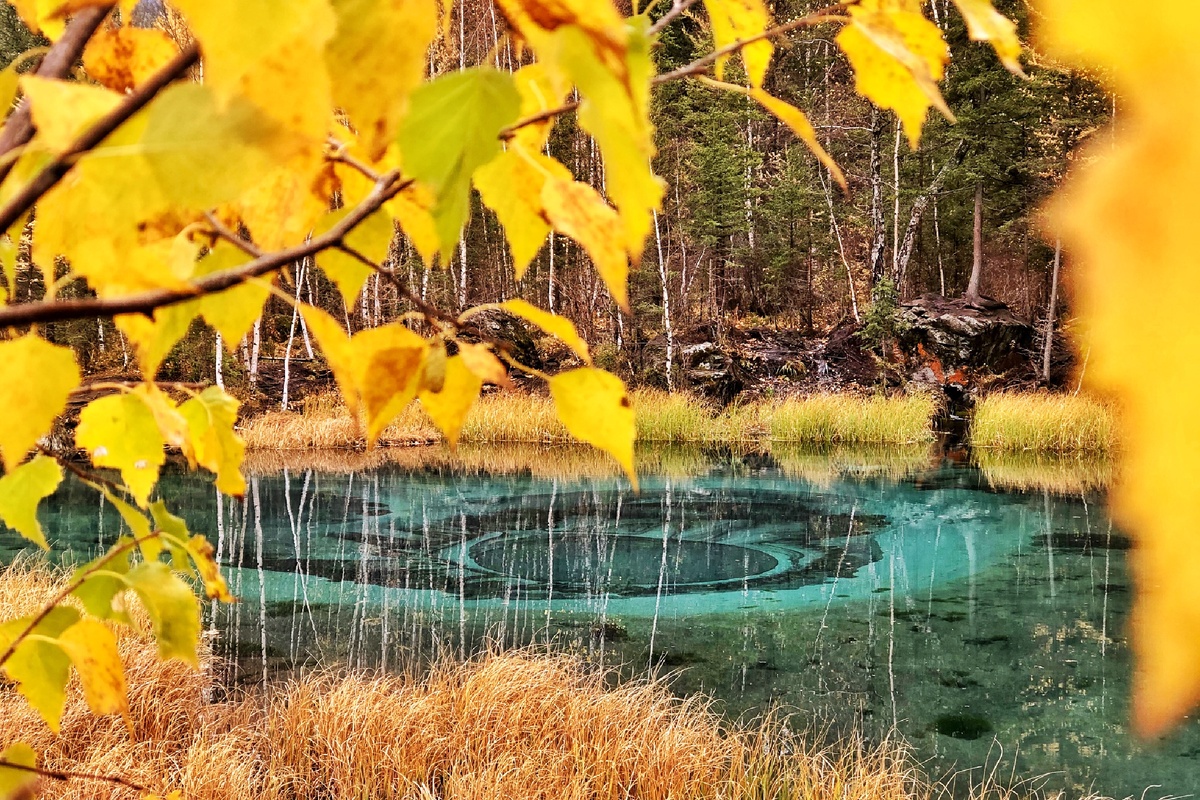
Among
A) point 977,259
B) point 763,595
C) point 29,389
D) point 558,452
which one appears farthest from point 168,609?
point 977,259

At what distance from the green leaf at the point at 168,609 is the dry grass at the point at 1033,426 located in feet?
23.0

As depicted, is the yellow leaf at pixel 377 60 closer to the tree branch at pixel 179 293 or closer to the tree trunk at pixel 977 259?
the tree branch at pixel 179 293

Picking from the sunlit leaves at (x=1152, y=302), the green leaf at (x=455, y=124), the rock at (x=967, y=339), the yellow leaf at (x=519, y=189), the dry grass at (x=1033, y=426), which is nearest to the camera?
the sunlit leaves at (x=1152, y=302)

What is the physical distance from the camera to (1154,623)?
6cm

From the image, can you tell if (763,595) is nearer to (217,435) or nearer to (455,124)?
(217,435)

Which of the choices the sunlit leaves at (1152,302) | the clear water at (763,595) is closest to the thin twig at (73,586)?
the sunlit leaves at (1152,302)

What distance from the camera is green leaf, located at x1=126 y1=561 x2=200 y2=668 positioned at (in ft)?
1.08

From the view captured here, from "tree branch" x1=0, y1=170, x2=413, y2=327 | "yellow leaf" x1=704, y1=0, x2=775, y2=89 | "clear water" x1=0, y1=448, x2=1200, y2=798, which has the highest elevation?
"yellow leaf" x1=704, y1=0, x2=775, y2=89

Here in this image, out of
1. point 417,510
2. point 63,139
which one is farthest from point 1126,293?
point 417,510

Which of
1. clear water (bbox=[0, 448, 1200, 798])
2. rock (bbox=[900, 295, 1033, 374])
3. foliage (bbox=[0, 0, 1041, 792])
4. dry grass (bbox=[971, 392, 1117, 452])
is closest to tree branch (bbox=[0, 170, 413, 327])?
foliage (bbox=[0, 0, 1041, 792])

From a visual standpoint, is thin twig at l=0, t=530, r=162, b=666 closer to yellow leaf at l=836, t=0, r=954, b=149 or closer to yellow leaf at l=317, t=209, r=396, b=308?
yellow leaf at l=317, t=209, r=396, b=308

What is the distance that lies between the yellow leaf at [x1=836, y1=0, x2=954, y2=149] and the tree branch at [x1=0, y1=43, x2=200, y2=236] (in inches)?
6.4

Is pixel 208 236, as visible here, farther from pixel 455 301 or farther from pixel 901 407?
pixel 455 301

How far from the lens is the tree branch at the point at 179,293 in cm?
19
